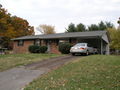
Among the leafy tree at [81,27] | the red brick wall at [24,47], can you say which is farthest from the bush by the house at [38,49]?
the leafy tree at [81,27]

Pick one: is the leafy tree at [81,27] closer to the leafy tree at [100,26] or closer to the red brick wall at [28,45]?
the leafy tree at [100,26]

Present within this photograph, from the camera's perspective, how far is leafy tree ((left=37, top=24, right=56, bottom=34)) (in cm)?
5591

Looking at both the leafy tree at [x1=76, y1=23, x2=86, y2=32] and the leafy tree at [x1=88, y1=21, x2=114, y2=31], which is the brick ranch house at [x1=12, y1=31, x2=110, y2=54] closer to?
the leafy tree at [x1=88, y1=21, x2=114, y2=31]

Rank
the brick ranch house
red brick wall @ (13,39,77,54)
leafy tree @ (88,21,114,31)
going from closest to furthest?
the brick ranch house < red brick wall @ (13,39,77,54) < leafy tree @ (88,21,114,31)

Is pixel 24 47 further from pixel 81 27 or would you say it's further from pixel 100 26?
pixel 100 26

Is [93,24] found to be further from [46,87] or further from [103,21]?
[46,87]

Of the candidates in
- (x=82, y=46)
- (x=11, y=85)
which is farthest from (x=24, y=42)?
(x=11, y=85)

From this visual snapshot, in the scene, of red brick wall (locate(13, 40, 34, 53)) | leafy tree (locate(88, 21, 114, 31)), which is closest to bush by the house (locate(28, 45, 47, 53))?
red brick wall (locate(13, 40, 34, 53))

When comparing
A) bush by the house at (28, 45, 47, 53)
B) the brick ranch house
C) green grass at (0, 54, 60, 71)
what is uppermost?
A: the brick ranch house

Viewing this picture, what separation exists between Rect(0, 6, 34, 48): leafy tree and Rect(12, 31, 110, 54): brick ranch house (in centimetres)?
584

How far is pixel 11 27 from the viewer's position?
1307 inches

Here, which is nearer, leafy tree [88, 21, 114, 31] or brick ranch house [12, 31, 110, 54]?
brick ranch house [12, 31, 110, 54]

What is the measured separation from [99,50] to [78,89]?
48.8 ft

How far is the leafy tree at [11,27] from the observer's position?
27.1 metres
